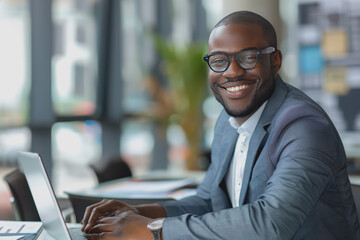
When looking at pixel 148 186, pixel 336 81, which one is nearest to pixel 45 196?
pixel 148 186

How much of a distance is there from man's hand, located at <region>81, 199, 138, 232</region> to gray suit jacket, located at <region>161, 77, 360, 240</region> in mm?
232

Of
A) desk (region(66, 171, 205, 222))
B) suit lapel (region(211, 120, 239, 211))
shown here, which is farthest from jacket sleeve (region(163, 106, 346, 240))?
desk (region(66, 171, 205, 222))

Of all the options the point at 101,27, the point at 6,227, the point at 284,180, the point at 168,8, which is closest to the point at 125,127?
the point at 101,27

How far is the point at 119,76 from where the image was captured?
672 cm

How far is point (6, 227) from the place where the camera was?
5.84 feet

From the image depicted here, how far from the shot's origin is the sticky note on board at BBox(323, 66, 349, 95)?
496cm

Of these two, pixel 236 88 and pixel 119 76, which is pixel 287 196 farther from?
pixel 119 76

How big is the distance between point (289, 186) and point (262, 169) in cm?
25

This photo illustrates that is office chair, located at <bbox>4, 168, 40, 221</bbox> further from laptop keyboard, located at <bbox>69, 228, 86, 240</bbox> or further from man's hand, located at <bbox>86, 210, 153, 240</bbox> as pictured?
man's hand, located at <bbox>86, 210, 153, 240</bbox>

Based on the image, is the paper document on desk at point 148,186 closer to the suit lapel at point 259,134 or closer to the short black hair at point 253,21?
the suit lapel at point 259,134

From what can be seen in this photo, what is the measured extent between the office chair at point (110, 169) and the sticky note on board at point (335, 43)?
103 inches

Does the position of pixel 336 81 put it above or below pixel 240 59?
below

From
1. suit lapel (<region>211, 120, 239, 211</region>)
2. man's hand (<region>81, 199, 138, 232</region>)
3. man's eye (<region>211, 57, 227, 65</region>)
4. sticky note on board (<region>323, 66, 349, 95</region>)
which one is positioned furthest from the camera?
sticky note on board (<region>323, 66, 349, 95</region>)

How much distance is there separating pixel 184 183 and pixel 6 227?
50.2 inches
